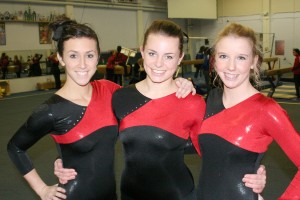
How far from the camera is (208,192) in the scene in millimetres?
1725

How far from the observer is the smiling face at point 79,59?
1.73m

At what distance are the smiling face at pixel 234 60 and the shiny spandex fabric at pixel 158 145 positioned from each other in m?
0.24

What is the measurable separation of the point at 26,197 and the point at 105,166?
2278 millimetres

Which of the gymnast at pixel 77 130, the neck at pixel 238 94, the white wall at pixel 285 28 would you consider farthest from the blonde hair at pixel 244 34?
the white wall at pixel 285 28

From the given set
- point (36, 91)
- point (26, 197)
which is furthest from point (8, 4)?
point (26, 197)

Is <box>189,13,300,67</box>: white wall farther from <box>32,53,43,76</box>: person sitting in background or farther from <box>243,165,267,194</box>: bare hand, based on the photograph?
<box>243,165,267,194</box>: bare hand

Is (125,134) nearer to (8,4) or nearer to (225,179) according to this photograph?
(225,179)

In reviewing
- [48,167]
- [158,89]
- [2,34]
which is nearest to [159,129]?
[158,89]

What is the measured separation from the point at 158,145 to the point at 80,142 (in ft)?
1.30

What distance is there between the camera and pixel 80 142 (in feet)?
5.71

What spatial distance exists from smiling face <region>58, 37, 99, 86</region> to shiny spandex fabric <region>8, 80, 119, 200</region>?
0.14 m

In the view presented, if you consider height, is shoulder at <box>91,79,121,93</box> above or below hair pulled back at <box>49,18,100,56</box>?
below

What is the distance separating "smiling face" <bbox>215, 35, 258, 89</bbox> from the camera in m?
1.62

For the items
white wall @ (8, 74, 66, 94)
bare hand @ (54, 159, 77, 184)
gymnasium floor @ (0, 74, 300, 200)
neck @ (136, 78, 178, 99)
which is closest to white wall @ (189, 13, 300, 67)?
white wall @ (8, 74, 66, 94)
